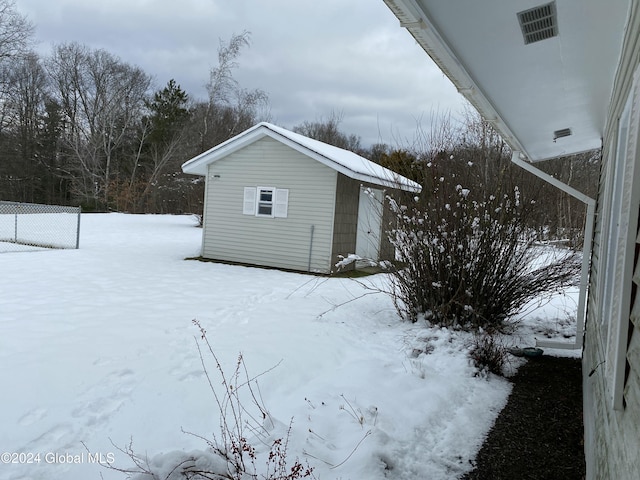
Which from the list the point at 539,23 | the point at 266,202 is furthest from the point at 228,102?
the point at 539,23

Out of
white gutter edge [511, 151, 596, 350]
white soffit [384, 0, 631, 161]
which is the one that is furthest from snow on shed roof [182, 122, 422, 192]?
white soffit [384, 0, 631, 161]

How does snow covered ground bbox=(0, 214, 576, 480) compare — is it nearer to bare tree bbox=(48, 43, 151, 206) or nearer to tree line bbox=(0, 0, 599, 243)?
tree line bbox=(0, 0, 599, 243)

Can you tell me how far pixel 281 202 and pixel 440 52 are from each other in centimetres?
875

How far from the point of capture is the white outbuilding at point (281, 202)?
10648 millimetres

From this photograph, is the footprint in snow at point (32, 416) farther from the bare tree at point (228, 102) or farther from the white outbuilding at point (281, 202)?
the bare tree at point (228, 102)

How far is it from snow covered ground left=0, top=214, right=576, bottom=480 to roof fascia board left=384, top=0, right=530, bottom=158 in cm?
244

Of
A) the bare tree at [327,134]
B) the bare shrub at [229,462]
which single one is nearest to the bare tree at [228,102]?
the bare tree at [327,134]

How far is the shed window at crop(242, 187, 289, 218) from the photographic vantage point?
11102 millimetres

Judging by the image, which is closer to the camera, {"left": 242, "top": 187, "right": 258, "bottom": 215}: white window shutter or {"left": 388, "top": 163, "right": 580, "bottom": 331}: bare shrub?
{"left": 388, "top": 163, "right": 580, "bottom": 331}: bare shrub

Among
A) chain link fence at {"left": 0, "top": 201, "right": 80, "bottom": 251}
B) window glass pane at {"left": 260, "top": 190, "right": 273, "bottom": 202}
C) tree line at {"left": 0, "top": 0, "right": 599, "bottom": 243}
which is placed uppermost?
tree line at {"left": 0, "top": 0, "right": 599, "bottom": 243}

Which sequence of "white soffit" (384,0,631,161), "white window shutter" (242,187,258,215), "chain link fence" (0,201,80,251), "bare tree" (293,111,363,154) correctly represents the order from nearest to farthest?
1. "white soffit" (384,0,631,161)
2. "white window shutter" (242,187,258,215)
3. "chain link fence" (0,201,80,251)
4. "bare tree" (293,111,363,154)

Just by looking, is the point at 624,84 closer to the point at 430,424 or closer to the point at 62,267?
the point at 430,424

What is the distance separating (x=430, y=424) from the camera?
330 centimetres

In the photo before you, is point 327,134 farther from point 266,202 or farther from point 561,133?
point 561,133
